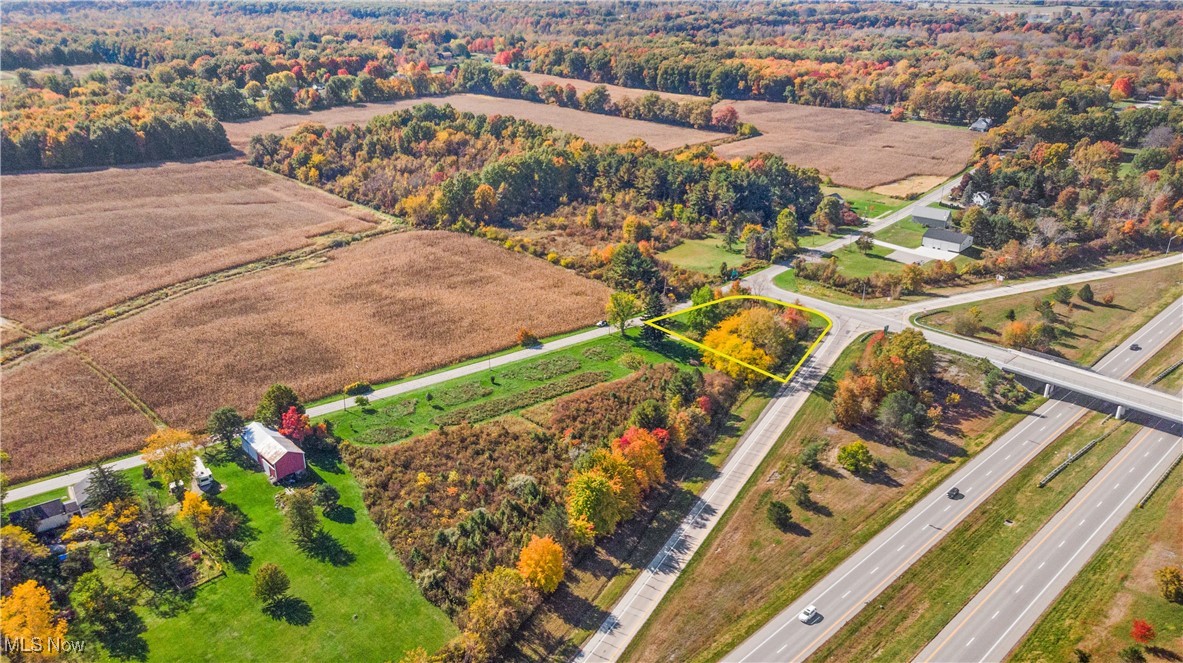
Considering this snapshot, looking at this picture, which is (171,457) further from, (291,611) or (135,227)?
(135,227)

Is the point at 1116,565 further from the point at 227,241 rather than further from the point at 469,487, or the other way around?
the point at 227,241

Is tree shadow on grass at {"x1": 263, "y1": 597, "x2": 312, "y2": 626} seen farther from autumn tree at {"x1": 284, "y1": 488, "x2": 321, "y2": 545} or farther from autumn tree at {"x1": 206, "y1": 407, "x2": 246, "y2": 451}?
autumn tree at {"x1": 206, "y1": 407, "x2": 246, "y2": 451}

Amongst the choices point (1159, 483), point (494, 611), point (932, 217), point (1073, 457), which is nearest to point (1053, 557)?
point (1073, 457)

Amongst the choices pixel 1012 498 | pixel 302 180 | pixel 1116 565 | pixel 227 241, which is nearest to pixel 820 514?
pixel 1012 498

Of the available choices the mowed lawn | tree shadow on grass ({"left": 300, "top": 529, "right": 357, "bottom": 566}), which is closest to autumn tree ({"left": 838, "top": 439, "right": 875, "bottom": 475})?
the mowed lawn

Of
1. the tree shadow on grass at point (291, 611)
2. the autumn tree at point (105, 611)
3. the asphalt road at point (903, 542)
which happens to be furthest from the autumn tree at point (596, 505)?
the autumn tree at point (105, 611)

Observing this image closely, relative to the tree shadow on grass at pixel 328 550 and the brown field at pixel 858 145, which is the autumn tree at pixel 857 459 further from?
the brown field at pixel 858 145
